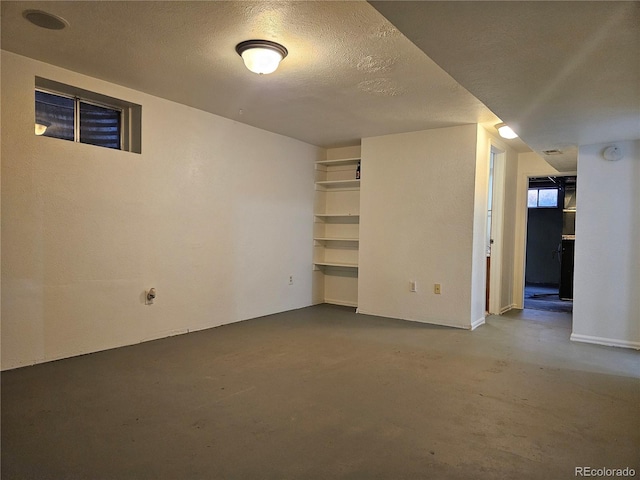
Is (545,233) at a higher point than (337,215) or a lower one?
lower

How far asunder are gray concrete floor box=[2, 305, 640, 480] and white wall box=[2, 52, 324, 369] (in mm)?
328

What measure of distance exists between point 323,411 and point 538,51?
229 cm

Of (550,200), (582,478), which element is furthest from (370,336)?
(550,200)

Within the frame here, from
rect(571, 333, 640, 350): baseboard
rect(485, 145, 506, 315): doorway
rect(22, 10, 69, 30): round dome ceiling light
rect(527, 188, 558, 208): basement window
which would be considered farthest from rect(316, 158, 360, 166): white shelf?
rect(527, 188, 558, 208): basement window

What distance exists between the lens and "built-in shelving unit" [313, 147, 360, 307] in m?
6.09

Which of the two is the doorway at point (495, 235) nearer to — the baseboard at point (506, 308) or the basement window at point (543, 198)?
the baseboard at point (506, 308)

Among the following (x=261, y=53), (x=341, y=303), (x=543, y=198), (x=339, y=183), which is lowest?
(x=341, y=303)

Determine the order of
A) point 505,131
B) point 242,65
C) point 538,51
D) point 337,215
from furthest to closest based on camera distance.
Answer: point 337,215 < point 505,131 < point 242,65 < point 538,51

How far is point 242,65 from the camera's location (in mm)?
3102

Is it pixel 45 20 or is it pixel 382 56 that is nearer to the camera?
pixel 45 20

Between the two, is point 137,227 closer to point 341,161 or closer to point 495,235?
point 341,161

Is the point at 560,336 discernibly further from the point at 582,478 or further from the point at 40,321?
the point at 40,321

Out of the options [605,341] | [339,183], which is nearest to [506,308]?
[605,341]

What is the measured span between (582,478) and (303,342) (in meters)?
2.55
